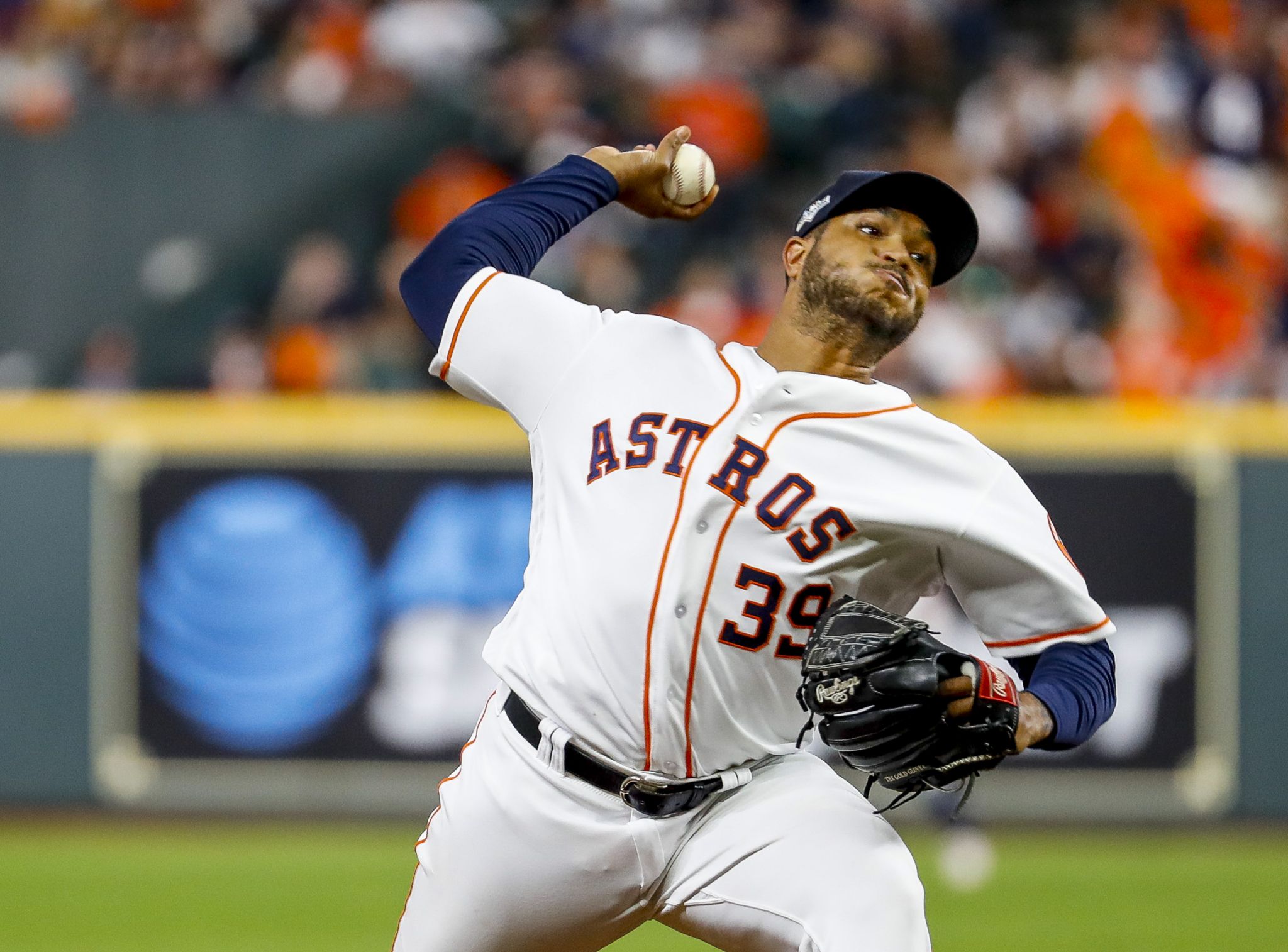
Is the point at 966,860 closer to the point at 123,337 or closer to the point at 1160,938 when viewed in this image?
the point at 1160,938

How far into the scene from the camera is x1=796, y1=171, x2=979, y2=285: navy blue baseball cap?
132 inches

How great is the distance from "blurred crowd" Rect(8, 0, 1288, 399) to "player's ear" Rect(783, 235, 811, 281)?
562cm

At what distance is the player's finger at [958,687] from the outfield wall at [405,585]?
5.59 m

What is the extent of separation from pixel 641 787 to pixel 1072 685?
72 cm

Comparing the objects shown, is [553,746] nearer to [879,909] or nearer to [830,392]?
[879,909]

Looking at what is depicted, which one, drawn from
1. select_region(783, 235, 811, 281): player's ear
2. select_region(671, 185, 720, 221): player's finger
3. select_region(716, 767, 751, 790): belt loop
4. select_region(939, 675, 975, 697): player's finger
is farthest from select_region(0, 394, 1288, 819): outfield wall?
select_region(939, 675, 975, 697): player's finger

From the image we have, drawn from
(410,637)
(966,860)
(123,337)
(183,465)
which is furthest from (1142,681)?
(123,337)

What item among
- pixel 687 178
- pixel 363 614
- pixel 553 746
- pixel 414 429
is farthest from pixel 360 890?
pixel 687 178

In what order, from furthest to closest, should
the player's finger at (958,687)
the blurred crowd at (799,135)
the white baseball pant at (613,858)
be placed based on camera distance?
the blurred crowd at (799,135) < the white baseball pant at (613,858) < the player's finger at (958,687)

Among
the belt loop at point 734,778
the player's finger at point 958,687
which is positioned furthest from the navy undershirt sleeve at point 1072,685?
the belt loop at point 734,778

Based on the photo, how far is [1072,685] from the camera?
306 centimetres

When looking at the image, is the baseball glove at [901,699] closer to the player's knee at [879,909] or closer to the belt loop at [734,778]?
→ the player's knee at [879,909]

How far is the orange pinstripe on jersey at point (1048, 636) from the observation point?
10.3 ft

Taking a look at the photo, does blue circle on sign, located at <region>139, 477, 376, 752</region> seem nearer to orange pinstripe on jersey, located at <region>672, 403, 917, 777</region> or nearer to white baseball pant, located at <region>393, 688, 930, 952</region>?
white baseball pant, located at <region>393, 688, 930, 952</region>
